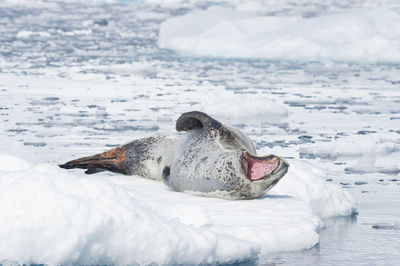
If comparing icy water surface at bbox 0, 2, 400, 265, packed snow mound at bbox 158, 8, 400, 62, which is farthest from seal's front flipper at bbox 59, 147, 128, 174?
packed snow mound at bbox 158, 8, 400, 62

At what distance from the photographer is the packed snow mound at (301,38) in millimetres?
15078

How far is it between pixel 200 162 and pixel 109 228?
1.61m

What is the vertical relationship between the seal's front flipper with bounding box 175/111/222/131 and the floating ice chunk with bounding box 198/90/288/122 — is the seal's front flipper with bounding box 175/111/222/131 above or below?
above

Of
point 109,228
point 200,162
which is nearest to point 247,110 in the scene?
point 200,162

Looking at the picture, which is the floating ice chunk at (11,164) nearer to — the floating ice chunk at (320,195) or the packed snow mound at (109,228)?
the packed snow mound at (109,228)

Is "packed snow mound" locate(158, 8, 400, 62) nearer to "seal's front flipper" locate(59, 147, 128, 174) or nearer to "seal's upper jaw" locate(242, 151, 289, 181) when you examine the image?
"seal's front flipper" locate(59, 147, 128, 174)

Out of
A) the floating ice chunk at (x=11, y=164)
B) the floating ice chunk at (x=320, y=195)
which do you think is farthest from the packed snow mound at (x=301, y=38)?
the floating ice chunk at (x=11, y=164)

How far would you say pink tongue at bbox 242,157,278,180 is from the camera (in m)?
4.31

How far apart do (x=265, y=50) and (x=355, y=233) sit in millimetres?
11801

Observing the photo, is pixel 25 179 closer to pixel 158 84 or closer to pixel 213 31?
pixel 158 84

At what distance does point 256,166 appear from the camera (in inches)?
171

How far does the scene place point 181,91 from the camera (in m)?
11.3

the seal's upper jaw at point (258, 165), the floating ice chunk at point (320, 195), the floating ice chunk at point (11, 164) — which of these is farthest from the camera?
the floating ice chunk at point (320, 195)

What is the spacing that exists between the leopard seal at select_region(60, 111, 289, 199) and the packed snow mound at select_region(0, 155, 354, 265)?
414mm
